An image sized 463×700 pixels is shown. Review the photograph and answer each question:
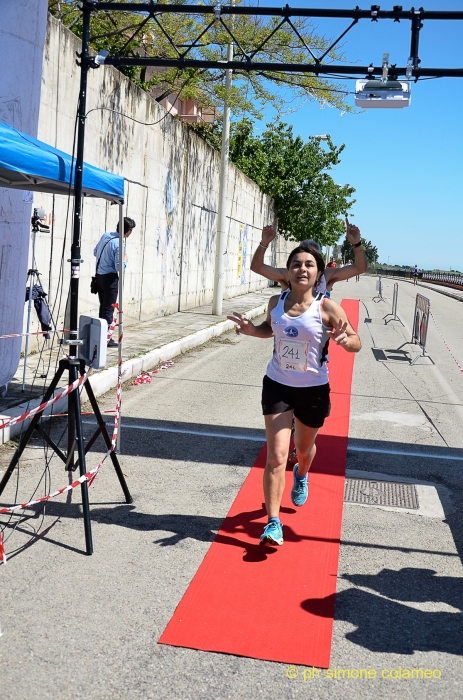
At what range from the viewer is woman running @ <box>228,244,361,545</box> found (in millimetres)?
4707

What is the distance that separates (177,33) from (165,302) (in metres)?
6.53

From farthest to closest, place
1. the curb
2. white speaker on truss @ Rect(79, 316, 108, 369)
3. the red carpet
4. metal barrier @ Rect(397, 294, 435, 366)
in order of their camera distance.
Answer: metal barrier @ Rect(397, 294, 435, 366) < the curb < white speaker on truss @ Rect(79, 316, 108, 369) < the red carpet

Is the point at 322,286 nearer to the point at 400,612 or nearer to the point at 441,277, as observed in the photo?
the point at 400,612

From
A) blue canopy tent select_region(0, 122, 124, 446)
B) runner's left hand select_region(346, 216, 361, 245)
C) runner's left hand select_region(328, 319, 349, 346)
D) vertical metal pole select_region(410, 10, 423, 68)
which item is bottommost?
runner's left hand select_region(328, 319, 349, 346)

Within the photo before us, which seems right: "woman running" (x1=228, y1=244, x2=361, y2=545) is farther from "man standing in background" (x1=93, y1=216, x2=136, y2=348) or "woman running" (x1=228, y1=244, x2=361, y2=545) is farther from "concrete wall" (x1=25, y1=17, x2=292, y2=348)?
"man standing in background" (x1=93, y1=216, x2=136, y2=348)

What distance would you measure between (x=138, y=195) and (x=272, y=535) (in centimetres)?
1176

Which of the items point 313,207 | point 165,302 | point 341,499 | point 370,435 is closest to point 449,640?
point 341,499

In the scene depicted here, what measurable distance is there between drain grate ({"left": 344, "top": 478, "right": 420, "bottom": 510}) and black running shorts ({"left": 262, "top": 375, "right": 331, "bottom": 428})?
51.6 inches

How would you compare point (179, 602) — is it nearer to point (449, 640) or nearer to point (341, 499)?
point (449, 640)

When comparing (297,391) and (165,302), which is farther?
(165,302)

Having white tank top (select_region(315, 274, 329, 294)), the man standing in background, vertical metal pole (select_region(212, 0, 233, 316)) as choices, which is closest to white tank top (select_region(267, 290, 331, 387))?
white tank top (select_region(315, 274, 329, 294))

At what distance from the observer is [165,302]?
18.3 m

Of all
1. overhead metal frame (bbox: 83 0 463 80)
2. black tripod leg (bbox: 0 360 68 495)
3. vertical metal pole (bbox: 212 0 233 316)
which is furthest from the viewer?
vertical metal pole (bbox: 212 0 233 316)

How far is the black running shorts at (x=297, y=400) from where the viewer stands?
4.79 meters
